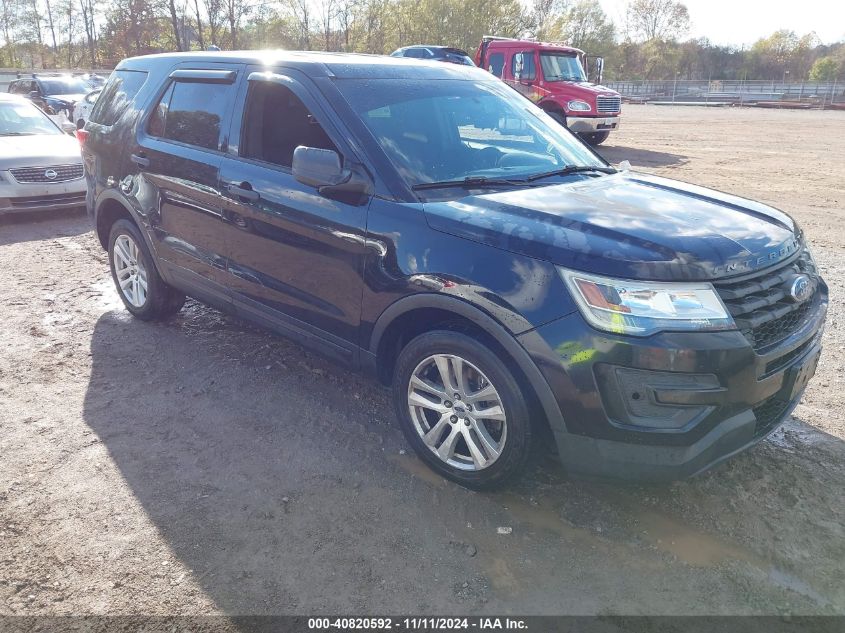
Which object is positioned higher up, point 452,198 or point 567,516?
point 452,198

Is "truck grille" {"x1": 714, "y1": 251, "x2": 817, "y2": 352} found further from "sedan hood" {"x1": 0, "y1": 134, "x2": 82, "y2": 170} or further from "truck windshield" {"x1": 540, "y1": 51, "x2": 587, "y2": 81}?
"truck windshield" {"x1": 540, "y1": 51, "x2": 587, "y2": 81}

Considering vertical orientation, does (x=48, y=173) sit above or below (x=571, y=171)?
below

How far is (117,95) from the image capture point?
202 inches

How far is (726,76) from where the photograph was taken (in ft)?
267

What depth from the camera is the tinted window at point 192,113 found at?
4094 millimetres

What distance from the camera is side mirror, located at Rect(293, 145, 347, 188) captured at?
3.15 metres

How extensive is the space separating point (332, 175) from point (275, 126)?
86cm

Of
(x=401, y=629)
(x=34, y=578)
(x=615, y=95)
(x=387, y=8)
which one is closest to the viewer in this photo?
(x=401, y=629)

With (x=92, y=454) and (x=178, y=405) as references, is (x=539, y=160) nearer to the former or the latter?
(x=178, y=405)

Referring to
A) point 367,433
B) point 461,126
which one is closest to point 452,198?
point 461,126

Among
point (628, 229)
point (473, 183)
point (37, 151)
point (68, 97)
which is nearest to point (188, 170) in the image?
point (473, 183)

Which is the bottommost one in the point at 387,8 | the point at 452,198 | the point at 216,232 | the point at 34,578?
the point at 34,578

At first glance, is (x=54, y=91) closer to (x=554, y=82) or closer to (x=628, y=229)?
(x=554, y=82)

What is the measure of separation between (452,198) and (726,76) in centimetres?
9147
